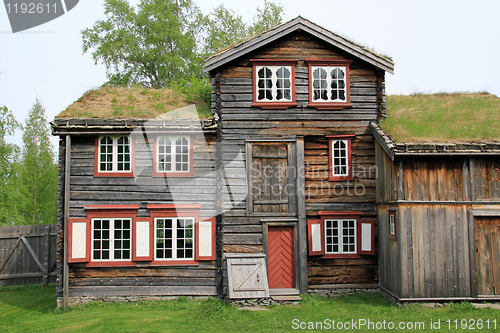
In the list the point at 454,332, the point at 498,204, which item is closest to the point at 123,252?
the point at 454,332

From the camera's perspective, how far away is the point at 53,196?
84.7 ft

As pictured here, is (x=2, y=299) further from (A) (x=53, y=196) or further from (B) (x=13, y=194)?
(A) (x=53, y=196)

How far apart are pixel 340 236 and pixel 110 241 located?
7.77m

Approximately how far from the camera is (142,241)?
12.7 meters

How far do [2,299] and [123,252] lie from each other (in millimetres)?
5038

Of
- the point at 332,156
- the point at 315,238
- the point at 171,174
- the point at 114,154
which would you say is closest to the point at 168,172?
the point at 171,174

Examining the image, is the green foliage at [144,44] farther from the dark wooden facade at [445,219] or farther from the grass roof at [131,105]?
the dark wooden facade at [445,219]

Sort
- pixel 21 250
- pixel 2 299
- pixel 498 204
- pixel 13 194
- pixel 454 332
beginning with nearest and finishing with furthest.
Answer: pixel 454 332 → pixel 498 204 → pixel 2 299 → pixel 21 250 → pixel 13 194

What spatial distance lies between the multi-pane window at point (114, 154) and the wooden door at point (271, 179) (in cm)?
424

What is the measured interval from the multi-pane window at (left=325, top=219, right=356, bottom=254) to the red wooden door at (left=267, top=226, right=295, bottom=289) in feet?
4.14

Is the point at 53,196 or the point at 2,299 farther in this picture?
the point at 53,196

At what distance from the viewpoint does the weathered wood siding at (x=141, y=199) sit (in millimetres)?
12672

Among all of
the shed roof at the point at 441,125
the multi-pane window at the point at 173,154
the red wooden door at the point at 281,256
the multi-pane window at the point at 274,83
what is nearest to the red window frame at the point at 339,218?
the red wooden door at the point at 281,256

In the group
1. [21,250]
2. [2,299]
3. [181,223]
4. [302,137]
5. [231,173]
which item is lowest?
[2,299]
